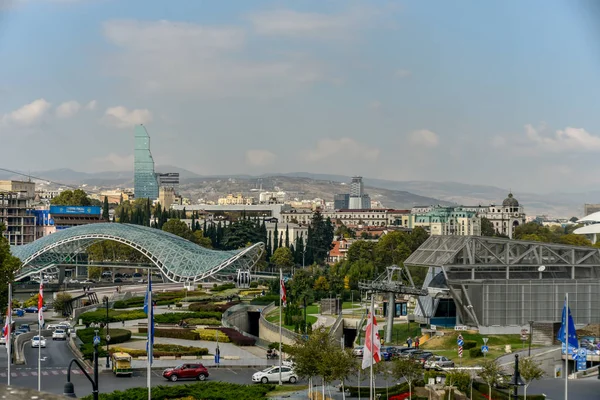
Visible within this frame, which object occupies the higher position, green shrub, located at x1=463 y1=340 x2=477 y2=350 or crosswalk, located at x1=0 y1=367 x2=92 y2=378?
green shrub, located at x1=463 y1=340 x2=477 y2=350

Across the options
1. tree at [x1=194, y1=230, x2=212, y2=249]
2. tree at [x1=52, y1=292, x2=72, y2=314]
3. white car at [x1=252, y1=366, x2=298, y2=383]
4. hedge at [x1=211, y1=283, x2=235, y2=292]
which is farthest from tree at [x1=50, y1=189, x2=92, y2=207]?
white car at [x1=252, y1=366, x2=298, y2=383]

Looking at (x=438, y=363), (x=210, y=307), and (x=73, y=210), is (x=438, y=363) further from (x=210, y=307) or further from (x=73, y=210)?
(x=73, y=210)

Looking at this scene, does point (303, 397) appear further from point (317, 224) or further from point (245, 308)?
point (317, 224)

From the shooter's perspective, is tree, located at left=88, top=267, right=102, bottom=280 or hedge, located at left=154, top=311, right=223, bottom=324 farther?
tree, located at left=88, top=267, right=102, bottom=280

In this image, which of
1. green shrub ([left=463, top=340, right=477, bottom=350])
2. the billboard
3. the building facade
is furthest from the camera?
the billboard

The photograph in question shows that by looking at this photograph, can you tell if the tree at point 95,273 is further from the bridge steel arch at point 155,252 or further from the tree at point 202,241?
the tree at point 202,241

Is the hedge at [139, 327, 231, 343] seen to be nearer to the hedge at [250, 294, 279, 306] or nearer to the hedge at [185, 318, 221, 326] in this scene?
the hedge at [185, 318, 221, 326]
